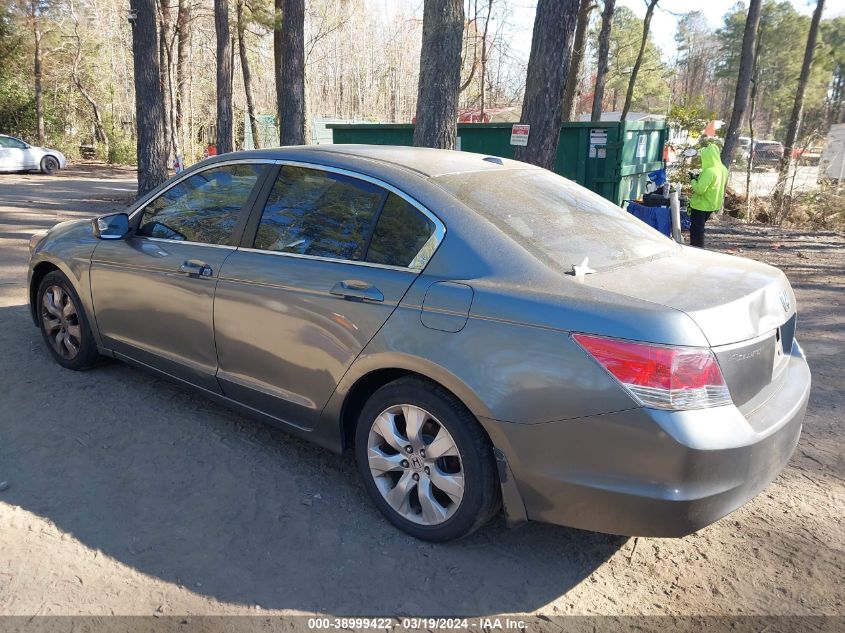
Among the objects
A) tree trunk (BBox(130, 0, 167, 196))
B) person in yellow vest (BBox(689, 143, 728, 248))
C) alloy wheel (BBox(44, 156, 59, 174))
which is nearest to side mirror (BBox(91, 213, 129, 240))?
person in yellow vest (BBox(689, 143, 728, 248))

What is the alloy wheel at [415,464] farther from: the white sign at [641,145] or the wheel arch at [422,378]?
the white sign at [641,145]

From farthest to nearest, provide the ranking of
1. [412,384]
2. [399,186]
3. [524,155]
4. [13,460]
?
[524,155] < [13,460] < [399,186] < [412,384]

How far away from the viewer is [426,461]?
9.63 ft

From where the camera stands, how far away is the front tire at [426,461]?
109 inches

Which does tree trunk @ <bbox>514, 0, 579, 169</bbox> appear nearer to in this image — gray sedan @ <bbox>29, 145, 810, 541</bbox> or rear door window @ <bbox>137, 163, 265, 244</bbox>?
gray sedan @ <bbox>29, 145, 810, 541</bbox>

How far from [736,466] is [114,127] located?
114ft

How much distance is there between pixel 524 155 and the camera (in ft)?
28.3

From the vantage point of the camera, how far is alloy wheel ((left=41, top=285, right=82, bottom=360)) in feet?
15.5

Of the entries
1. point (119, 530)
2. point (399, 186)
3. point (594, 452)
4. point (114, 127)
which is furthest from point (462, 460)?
point (114, 127)

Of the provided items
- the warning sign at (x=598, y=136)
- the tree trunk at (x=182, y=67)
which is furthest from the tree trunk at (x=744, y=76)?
the tree trunk at (x=182, y=67)

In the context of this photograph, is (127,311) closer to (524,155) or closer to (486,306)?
(486,306)

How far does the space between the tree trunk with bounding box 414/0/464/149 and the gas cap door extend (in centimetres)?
574

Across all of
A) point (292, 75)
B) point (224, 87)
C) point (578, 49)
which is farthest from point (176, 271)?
point (578, 49)

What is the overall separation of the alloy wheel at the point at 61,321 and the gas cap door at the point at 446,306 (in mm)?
3025
